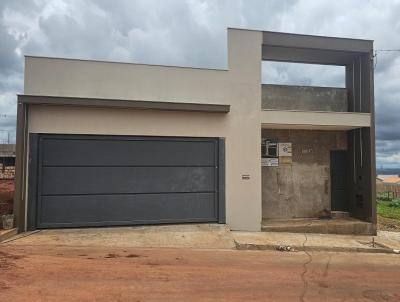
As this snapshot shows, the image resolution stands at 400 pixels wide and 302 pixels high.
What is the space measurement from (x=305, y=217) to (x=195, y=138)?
5096 mm

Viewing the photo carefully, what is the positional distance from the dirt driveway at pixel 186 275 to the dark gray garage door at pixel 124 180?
6.43ft

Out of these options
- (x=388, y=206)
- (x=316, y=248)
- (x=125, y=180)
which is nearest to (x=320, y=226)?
(x=316, y=248)

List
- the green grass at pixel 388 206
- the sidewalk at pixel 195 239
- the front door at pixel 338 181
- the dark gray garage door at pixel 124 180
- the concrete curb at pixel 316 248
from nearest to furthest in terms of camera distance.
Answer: the sidewalk at pixel 195 239
the concrete curb at pixel 316 248
the dark gray garage door at pixel 124 180
the front door at pixel 338 181
the green grass at pixel 388 206

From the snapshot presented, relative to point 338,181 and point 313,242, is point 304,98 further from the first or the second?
point 313,242

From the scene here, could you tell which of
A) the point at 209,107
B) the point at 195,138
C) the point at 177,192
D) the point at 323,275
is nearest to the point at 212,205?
the point at 177,192

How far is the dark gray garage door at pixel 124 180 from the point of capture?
10055 millimetres

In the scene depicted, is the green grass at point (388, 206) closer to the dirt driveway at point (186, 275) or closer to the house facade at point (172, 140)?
the house facade at point (172, 140)

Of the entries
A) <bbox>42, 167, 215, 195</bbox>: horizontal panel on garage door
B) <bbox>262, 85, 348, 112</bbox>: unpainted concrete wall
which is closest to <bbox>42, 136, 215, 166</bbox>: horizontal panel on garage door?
<bbox>42, 167, 215, 195</bbox>: horizontal panel on garage door

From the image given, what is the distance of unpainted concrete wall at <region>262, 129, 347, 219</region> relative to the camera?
12.6m

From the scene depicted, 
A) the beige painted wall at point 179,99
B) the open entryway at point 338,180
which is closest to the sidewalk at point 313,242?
the beige painted wall at point 179,99

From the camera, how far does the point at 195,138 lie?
36.0 feet

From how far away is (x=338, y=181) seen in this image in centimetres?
1322

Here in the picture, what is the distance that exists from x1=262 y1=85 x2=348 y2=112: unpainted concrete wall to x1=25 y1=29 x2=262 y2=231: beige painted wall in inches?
56.3

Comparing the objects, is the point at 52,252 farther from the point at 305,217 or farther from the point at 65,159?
the point at 305,217
